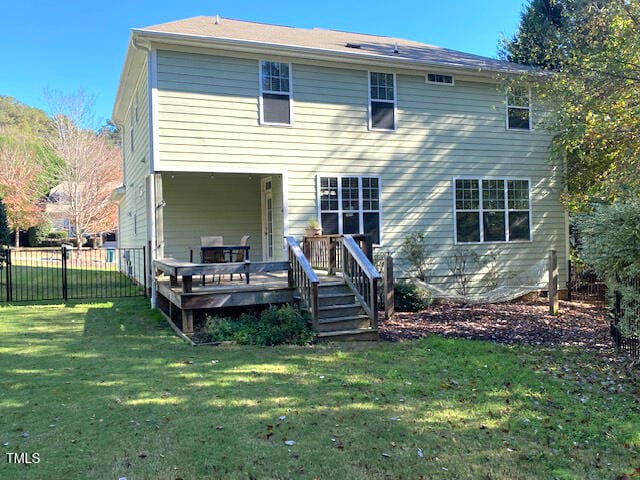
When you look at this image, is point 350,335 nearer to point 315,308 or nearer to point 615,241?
point 315,308

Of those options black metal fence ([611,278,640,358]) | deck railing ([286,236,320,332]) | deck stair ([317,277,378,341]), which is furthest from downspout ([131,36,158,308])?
black metal fence ([611,278,640,358])

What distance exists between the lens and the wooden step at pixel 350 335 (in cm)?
685

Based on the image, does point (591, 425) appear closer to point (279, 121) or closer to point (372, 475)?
point (372, 475)

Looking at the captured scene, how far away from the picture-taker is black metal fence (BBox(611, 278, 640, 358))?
18.1ft

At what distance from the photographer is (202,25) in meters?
10.2

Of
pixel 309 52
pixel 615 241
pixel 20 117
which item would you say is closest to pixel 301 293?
pixel 615 241

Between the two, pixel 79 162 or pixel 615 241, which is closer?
pixel 615 241

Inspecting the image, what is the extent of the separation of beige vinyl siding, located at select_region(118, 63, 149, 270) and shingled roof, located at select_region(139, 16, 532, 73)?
155 centimetres

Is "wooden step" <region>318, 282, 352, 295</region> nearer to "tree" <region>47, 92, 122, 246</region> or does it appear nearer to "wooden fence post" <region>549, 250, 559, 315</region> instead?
"wooden fence post" <region>549, 250, 559, 315</region>

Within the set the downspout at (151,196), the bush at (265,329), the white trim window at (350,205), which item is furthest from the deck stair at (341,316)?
the downspout at (151,196)

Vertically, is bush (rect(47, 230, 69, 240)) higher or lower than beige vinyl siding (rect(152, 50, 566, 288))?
lower

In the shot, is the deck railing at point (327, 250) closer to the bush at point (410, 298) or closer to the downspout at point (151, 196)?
the bush at point (410, 298)

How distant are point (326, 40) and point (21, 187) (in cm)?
2329

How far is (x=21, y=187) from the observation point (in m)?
26.7
